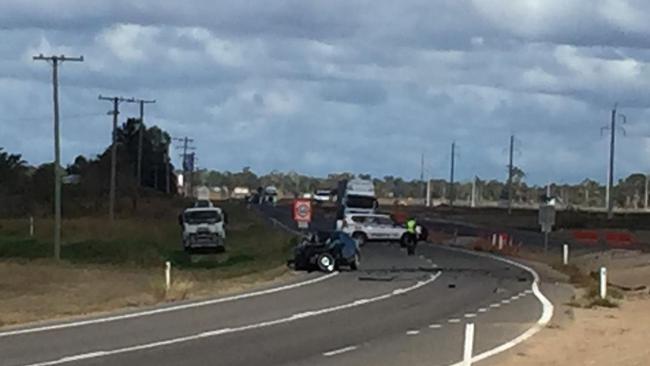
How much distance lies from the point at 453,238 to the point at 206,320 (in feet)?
176

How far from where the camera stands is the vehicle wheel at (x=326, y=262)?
152 feet

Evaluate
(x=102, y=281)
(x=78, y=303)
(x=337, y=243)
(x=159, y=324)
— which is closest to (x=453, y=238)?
(x=337, y=243)

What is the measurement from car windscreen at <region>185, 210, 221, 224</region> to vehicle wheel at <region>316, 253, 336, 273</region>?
26420 millimetres

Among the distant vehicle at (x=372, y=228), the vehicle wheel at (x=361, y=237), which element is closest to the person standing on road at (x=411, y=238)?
the vehicle wheel at (x=361, y=237)

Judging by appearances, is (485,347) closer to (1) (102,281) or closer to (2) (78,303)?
(2) (78,303)

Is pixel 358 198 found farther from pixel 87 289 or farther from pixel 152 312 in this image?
pixel 152 312

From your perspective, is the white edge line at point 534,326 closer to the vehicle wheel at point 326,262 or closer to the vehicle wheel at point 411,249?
the vehicle wheel at point 326,262

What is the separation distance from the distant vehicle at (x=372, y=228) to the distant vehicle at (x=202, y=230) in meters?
6.60

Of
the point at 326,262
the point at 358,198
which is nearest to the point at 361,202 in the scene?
the point at 358,198

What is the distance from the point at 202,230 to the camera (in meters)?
71.9

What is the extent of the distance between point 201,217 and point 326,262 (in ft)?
88.1

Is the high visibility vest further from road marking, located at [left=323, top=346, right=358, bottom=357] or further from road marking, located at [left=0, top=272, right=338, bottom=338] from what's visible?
road marking, located at [left=323, top=346, right=358, bottom=357]

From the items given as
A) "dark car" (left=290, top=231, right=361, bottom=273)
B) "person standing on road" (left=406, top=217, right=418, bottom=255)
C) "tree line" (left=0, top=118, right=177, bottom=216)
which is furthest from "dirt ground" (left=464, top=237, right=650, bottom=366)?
"tree line" (left=0, top=118, right=177, bottom=216)

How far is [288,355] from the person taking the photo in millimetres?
20859
